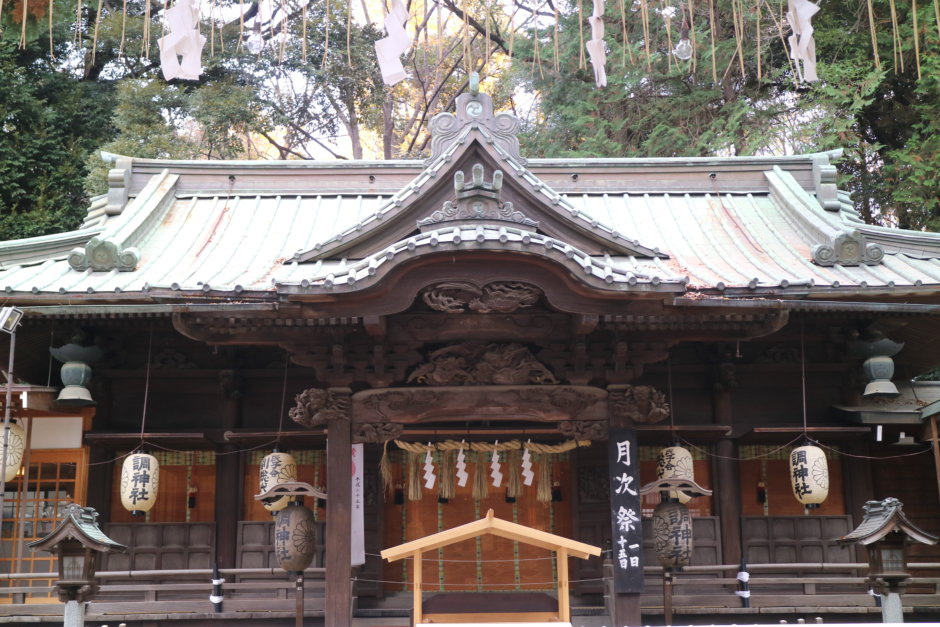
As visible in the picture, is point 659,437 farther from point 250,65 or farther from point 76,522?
point 250,65

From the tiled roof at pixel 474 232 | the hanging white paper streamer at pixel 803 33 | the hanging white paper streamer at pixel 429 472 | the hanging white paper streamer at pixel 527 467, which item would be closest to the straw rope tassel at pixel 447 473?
the hanging white paper streamer at pixel 429 472

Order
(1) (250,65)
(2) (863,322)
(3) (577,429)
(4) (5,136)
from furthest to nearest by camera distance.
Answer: (1) (250,65) → (4) (5,136) → (2) (863,322) → (3) (577,429)

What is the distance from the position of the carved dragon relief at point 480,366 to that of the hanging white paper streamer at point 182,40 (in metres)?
5.64

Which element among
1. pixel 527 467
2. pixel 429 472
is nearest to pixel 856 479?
pixel 527 467

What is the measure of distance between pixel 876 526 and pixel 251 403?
747 centimetres

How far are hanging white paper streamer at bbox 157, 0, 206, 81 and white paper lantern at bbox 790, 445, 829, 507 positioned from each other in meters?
8.40

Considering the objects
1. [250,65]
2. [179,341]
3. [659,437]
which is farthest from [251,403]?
[250,65]

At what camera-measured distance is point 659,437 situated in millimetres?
11961

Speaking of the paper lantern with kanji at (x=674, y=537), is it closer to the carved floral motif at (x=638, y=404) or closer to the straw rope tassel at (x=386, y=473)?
the carved floral motif at (x=638, y=404)

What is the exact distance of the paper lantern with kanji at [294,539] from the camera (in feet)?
33.5

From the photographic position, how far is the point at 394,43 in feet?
17.0

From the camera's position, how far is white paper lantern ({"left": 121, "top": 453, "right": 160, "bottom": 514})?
10836mm

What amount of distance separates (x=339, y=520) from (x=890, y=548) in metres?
5.66

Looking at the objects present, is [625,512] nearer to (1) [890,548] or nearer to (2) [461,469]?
(2) [461,469]
